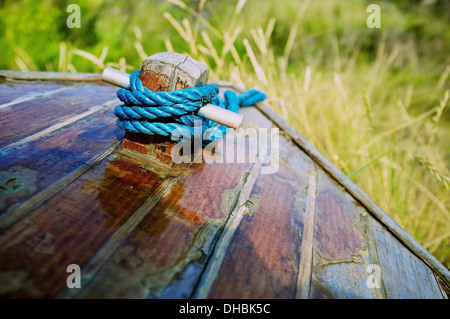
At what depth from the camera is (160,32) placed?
4.81m

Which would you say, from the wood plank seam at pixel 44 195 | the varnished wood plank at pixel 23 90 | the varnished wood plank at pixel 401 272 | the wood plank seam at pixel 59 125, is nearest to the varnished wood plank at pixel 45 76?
the varnished wood plank at pixel 23 90

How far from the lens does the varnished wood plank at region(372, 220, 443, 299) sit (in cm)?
76

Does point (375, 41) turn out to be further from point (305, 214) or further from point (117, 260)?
point (117, 260)

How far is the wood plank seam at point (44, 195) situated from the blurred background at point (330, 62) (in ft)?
4.41

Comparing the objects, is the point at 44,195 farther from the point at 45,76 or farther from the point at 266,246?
the point at 45,76

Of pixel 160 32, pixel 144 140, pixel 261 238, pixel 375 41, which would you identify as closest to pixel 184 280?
pixel 261 238

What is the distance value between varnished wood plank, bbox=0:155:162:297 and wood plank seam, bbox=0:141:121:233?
0.01 meters

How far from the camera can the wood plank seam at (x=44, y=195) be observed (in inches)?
22.6

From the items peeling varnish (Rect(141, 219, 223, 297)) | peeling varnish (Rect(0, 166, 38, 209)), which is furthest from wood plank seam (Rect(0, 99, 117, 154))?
peeling varnish (Rect(141, 219, 223, 297))

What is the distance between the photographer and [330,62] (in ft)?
14.9

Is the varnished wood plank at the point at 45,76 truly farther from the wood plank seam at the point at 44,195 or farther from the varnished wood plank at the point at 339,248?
the varnished wood plank at the point at 339,248

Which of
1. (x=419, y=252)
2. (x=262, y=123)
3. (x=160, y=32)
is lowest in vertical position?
(x=419, y=252)

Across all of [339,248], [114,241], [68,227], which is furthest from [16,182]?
[339,248]

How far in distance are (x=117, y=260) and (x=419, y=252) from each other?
954 millimetres
